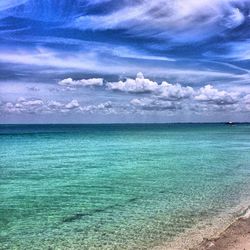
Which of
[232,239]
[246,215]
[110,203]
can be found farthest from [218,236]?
[110,203]

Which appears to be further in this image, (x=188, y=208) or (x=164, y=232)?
(x=188, y=208)

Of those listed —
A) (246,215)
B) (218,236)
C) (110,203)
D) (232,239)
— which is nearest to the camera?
(232,239)

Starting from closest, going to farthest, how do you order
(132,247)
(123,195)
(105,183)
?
1. (132,247)
2. (123,195)
3. (105,183)

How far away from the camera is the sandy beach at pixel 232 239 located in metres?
17.6

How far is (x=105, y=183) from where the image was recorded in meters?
34.8

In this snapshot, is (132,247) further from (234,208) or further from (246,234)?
(234,208)

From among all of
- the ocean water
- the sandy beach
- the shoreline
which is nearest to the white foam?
the shoreline

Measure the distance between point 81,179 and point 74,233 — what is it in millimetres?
17759

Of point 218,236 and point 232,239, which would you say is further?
point 218,236

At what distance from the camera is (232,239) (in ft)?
61.2

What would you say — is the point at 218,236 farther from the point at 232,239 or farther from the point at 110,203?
the point at 110,203

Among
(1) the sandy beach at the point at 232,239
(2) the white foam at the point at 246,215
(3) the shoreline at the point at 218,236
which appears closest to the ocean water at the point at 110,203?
(3) the shoreline at the point at 218,236

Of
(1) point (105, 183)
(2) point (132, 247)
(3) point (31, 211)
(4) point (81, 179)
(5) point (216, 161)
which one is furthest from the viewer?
(5) point (216, 161)

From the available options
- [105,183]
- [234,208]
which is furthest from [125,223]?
[105,183]
